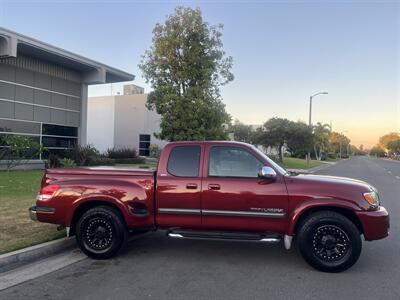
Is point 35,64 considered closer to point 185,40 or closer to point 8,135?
point 8,135

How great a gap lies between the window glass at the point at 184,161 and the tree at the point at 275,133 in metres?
36.3

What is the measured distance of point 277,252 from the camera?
662cm

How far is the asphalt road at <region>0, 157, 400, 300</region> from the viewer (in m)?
4.73

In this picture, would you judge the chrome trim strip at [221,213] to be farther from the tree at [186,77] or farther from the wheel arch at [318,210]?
the tree at [186,77]

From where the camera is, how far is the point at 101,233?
6.19 meters

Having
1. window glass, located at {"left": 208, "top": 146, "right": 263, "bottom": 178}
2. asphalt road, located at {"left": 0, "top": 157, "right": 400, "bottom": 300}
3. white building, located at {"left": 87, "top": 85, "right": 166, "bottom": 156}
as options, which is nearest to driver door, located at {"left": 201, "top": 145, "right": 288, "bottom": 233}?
window glass, located at {"left": 208, "top": 146, "right": 263, "bottom": 178}

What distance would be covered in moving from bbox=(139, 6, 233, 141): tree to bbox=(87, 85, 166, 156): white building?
17.4 metres

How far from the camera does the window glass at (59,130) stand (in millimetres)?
23898

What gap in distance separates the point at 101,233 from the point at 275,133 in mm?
37579

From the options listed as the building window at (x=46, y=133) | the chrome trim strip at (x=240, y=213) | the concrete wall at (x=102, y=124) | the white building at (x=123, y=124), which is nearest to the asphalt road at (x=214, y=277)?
the chrome trim strip at (x=240, y=213)

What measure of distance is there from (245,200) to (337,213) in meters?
1.35

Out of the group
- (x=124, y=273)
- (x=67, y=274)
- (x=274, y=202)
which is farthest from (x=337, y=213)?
(x=67, y=274)

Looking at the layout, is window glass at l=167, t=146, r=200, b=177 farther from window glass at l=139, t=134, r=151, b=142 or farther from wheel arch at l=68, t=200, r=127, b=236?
window glass at l=139, t=134, r=151, b=142

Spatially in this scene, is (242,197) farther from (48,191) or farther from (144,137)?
(144,137)
